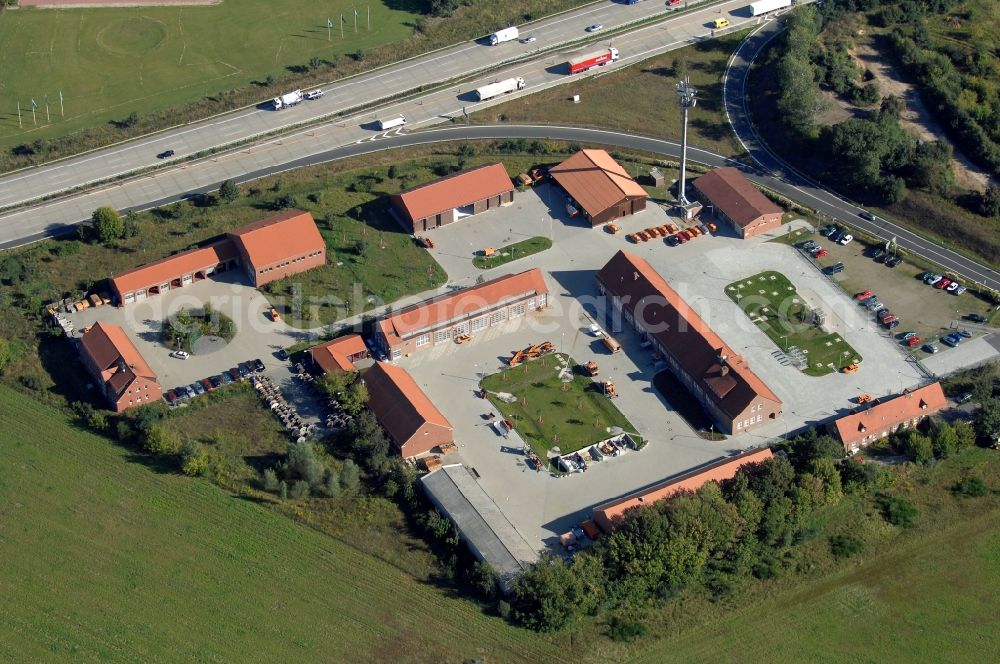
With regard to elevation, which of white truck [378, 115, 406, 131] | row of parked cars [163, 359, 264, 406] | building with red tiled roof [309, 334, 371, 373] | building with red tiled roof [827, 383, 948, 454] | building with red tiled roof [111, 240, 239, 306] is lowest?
Result: building with red tiled roof [827, 383, 948, 454]

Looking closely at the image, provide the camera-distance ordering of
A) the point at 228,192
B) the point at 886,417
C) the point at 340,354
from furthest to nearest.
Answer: the point at 228,192
the point at 340,354
the point at 886,417

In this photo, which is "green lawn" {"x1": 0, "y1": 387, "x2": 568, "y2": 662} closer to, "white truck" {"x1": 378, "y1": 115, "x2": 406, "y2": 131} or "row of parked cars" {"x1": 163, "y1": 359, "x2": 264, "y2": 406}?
"row of parked cars" {"x1": 163, "y1": 359, "x2": 264, "y2": 406}

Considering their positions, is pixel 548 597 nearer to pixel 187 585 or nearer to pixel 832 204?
pixel 187 585

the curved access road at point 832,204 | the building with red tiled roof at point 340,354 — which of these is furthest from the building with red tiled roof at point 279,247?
the curved access road at point 832,204

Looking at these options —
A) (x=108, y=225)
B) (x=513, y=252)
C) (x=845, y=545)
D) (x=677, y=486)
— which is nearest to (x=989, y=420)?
(x=845, y=545)

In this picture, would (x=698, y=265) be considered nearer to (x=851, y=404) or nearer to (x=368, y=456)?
(x=851, y=404)

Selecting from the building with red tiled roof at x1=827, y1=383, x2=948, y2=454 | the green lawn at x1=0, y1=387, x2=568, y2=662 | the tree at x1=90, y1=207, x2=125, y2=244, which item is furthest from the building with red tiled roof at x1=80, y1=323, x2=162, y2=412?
the building with red tiled roof at x1=827, y1=383, x2=948, y2=454

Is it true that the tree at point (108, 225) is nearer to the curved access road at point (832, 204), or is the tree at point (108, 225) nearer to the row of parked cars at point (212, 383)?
the row of parked cars at point (212, 383)
